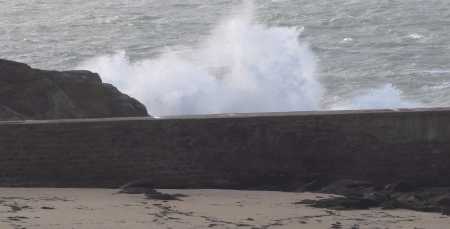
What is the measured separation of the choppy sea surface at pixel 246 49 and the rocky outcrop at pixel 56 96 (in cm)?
800

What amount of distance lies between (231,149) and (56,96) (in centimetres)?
350

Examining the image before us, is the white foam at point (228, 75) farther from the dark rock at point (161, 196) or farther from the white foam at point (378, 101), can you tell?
the dark rock at point (161, 196)

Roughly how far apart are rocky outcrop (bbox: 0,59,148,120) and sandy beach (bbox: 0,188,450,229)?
320 cm

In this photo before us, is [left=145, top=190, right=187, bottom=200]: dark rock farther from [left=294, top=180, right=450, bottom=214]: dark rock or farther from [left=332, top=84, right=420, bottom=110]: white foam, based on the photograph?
[left=332, top=84, right=420, bottom=110]: white foam

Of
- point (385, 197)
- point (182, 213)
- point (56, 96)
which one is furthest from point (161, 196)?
point (56, 96)

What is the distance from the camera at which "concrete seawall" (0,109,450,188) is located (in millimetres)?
13312

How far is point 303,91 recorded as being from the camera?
27078 millimetres

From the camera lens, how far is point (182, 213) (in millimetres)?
11812

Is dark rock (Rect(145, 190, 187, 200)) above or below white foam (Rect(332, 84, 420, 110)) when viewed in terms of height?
below

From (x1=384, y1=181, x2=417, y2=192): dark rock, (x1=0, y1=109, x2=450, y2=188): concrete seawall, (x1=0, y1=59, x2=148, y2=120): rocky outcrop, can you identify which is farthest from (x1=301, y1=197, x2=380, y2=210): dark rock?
(x1=0, y1=59, x2=148, y2=120): rocky outcrop

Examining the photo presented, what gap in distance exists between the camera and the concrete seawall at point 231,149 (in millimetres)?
13312

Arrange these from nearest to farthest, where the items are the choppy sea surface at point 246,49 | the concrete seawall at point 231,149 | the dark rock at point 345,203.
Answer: the dark rock at point 345,203 < the concrete seawall at point 231,149 < the choppy sea surface at point 246,49

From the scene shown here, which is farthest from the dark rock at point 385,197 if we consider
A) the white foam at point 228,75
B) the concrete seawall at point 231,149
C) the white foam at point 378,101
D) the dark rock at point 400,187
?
the white foam at point 378,101

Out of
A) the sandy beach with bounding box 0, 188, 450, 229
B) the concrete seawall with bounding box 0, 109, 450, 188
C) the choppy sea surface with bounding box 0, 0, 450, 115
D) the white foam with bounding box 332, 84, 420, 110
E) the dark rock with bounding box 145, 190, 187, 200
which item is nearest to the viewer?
the sandy beach with bounding box 0, 188, 450, 229
